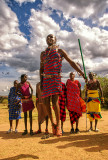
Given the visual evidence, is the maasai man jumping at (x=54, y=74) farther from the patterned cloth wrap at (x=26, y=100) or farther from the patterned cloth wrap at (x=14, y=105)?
the patterned cloth wrap at (x=14, y=105)

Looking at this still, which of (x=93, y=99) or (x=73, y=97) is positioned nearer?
(x=73, y=97)

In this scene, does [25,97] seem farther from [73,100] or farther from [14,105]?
→ [73,100]

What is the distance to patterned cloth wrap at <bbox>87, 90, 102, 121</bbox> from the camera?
6.38m

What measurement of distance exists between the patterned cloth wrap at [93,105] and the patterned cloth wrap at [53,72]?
382cm

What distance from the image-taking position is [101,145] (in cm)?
434

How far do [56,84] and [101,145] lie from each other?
2742mm

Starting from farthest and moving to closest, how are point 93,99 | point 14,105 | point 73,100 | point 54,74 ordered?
1. point 14,105
2. point 93,99
3. point 73,100
4. point 54,74

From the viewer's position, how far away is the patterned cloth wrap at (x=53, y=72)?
295cm

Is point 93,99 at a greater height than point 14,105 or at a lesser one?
greater

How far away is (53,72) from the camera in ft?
9.71

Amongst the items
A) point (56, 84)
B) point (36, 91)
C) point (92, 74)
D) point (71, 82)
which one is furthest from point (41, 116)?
point (56, 84)

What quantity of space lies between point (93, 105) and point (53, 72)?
4.13m

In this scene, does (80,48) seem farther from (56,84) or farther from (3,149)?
(3,149)

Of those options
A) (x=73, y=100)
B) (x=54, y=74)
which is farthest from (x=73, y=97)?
(x=54, y=74)
